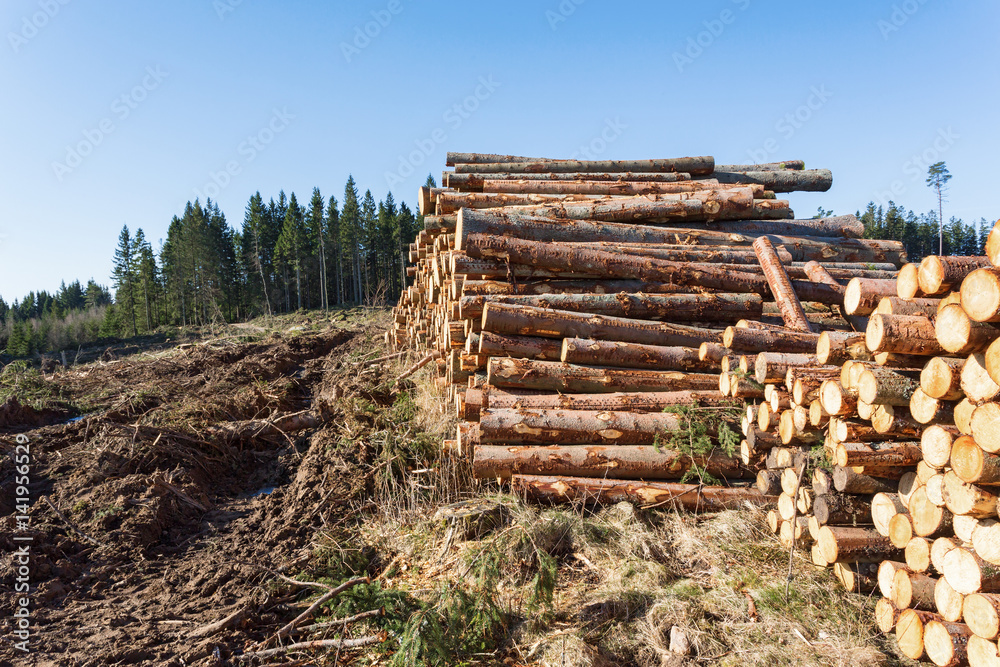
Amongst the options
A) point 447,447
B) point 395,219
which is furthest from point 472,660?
point 395,219

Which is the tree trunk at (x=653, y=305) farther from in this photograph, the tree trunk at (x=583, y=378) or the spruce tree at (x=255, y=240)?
the spruce tree at (x=255, y=240)

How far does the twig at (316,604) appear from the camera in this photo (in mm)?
3979

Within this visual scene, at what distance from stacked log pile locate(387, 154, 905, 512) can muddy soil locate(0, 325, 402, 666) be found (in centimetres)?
181

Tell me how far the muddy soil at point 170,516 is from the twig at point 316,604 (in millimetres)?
182

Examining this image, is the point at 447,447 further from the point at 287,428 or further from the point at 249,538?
the point at 287,428

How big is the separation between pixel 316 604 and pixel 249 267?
2332 inches

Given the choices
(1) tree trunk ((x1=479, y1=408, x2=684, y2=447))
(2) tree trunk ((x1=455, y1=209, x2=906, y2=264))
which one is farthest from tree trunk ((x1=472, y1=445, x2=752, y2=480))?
(2) tree trunk ((x1=455, y1=209, x2=906, y2=264))

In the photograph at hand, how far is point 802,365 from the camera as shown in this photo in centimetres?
468


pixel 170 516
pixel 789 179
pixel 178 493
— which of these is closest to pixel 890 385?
pixel 170 516

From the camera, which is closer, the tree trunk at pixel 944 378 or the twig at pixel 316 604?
the tree trunk at pixel 944 378

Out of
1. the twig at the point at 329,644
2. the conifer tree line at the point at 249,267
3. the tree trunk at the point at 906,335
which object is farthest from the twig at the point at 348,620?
the conifer tree line at the point at 249,267

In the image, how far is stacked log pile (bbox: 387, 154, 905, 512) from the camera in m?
5.30

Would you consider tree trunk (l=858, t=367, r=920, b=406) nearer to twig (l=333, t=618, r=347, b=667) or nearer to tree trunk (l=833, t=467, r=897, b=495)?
tree trunk (l=833, t=467, r=897, b=495)

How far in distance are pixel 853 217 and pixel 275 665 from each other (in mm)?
10181
